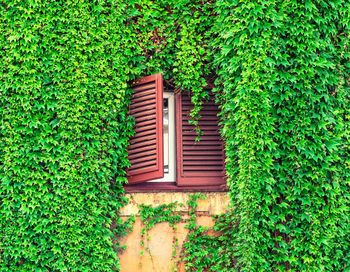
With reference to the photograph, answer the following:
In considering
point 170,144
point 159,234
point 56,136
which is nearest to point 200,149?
point 170,144

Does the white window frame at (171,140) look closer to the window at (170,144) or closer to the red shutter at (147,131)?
the window at (170,144)

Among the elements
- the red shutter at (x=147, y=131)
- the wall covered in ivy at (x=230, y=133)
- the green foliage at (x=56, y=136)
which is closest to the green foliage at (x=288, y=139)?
the wall covered in ivy at (x=230, y=133)

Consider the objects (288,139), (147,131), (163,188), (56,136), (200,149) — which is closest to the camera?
(288,139)

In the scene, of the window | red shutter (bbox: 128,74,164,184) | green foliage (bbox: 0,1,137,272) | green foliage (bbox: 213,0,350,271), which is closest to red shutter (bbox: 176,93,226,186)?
the window

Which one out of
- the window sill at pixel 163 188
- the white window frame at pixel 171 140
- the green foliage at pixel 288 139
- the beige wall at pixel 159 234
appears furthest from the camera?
the white window frame at pixel 171 140

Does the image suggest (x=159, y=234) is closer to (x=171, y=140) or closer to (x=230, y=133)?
(x=171, y=140)

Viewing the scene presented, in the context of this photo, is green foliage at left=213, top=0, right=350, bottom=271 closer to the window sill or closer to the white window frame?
the window sill
